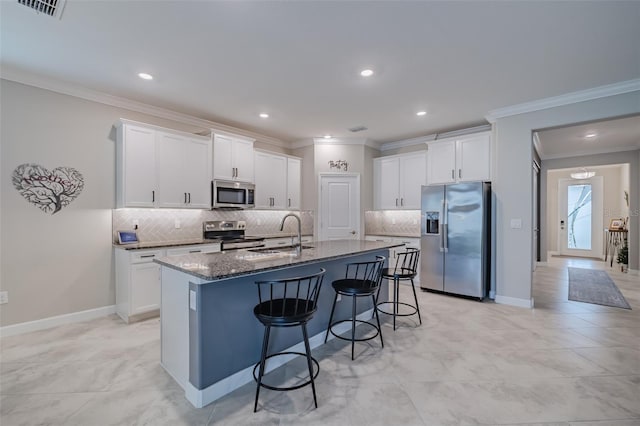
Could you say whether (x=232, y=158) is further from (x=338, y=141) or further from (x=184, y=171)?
(x=338, y=141)

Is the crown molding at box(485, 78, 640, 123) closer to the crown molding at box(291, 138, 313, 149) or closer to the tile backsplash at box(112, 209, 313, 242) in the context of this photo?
the crown molding at box(291, 138, 313, 149)

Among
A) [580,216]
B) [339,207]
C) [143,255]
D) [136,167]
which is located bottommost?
[143,255]

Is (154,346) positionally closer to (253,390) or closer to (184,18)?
(253,390)

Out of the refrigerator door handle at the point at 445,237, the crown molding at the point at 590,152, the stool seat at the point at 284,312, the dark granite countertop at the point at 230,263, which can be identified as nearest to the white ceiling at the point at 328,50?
the refrigerator door handle at the point at 445,237

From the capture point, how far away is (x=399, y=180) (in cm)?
574

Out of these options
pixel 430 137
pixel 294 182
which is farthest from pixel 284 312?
pixel 430 137

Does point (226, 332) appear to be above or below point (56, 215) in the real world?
below

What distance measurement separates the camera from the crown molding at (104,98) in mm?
3146

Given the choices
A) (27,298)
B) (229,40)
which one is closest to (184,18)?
(229,40)

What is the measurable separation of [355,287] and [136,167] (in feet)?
10.3

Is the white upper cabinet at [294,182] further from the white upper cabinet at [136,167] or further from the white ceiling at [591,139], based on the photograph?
the white ceiling at [591,139]

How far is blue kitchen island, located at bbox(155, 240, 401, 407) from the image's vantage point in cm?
196

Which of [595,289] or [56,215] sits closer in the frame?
[56,215]

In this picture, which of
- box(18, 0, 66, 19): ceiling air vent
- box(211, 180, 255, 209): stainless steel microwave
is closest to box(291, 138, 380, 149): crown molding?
box(211, 180, 255, 209): stainless steel microwave
